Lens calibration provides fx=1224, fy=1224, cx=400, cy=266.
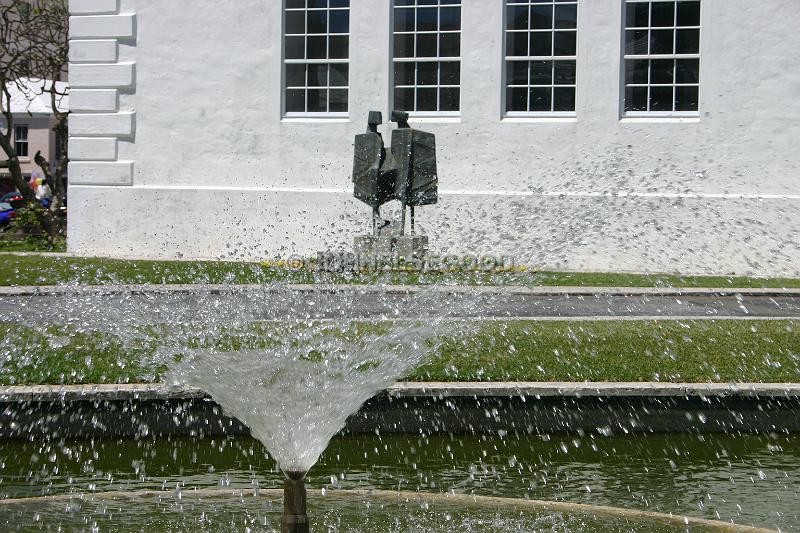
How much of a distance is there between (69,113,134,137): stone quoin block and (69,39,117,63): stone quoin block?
1002 millimetres

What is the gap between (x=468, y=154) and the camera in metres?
21.5

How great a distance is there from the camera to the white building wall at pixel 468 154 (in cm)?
2077

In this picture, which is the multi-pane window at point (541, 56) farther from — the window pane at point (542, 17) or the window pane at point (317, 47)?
the window pane at point (317, 47)

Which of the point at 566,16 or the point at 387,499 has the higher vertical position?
the point at 566,16

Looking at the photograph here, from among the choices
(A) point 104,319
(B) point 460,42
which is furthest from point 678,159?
(A) point 104,319

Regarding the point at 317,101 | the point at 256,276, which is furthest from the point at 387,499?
the point at 317,101

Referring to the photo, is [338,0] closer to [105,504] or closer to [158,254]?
[158,254]

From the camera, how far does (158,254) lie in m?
22.3

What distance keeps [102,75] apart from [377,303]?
11.1 m

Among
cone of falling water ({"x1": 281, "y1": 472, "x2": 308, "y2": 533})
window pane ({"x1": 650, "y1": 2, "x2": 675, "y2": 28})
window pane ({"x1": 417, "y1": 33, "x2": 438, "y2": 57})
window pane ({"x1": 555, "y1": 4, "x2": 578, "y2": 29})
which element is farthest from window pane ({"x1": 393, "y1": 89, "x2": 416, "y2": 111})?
cone of falling water ({"x1": 281, "y1": 472, "x2": 308, "y2": 533})

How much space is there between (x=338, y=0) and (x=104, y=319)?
500 inches

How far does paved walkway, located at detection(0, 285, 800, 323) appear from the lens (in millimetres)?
11734

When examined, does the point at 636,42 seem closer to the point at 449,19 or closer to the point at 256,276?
the point at 449,19

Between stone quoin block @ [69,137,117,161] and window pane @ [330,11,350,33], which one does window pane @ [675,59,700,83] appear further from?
stone quoin block @ [69,137,117,161]
